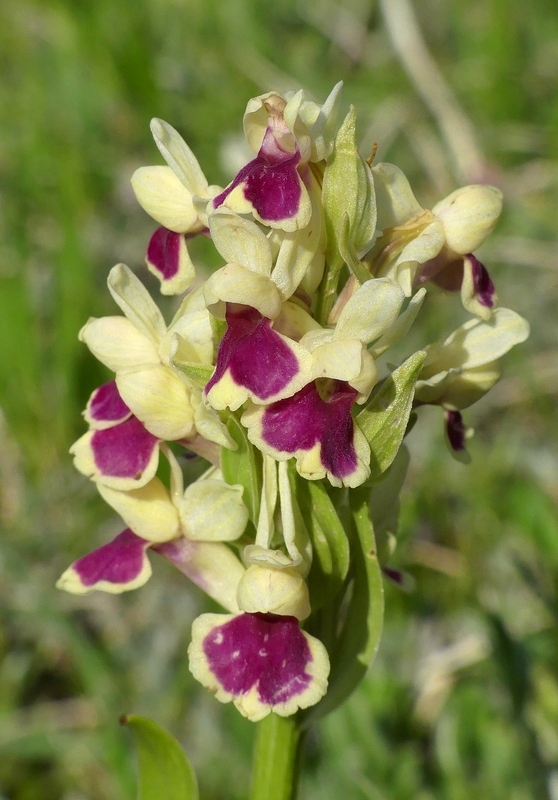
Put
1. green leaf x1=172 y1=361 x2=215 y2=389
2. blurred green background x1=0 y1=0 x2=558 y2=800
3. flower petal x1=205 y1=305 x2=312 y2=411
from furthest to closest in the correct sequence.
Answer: blurred green background x1=0 y1=0 x2=558 y2=800
green leaf x1=172 y1=361 x2=215 y2=389
flower petal x1=205 y1=305 x2=312 y2=411

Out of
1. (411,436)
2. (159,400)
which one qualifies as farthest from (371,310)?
(411,436)

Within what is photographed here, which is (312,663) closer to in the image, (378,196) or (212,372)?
(212,372)

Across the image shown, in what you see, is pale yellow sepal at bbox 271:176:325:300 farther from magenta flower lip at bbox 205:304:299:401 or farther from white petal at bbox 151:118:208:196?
white petal at bbox 151:118:208:196

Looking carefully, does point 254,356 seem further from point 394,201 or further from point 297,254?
point 394,201

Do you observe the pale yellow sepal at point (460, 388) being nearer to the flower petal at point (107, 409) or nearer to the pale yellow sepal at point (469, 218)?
the pale yellow sepal at point (469, 218)

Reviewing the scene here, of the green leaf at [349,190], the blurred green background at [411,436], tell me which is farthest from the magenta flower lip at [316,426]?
the blurred green background at [411,436]

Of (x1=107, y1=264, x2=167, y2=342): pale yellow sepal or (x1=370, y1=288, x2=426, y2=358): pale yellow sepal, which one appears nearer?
(x1=370, y1=288, x2=426, y2=358): pale yellow sepal

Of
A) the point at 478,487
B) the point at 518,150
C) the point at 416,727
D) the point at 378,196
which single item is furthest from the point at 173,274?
the point at 518,150

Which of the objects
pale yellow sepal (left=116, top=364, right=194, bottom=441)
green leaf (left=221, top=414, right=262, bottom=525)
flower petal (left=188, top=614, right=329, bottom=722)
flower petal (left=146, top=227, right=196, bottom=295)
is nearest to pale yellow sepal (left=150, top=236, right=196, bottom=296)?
flower petal (left=146, top=227, right=196, bottom=295)
